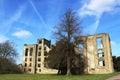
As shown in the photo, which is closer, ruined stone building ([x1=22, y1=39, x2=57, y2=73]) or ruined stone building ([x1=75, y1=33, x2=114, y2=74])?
ruined stone building ([x1=75, y1=33, x2=114, y2=74])

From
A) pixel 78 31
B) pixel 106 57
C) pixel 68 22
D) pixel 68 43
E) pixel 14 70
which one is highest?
pixel 68 22

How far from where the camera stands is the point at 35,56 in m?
74.6

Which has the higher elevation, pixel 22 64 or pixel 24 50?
pixel 24 50

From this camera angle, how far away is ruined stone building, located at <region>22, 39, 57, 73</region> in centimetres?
7200

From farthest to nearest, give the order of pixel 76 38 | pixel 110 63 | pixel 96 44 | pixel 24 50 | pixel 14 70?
pixel 24 50 → pixel 14 70 → pixel 96 44 → pixel 110 63 → pixel 76 38

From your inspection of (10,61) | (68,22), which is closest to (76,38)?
(68,22)

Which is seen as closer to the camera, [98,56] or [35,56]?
[98,56]

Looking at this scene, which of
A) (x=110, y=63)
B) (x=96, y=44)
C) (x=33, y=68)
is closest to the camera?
(x=110, y=63)

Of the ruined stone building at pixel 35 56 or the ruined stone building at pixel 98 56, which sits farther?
the ruined stone building at pixel 35 56

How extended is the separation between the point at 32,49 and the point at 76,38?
44.9 metres

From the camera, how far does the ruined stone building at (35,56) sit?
7200 centimetres

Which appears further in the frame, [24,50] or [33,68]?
[24,50]

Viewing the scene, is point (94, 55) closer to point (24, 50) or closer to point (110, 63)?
point (110, 63)

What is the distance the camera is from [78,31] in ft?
115
